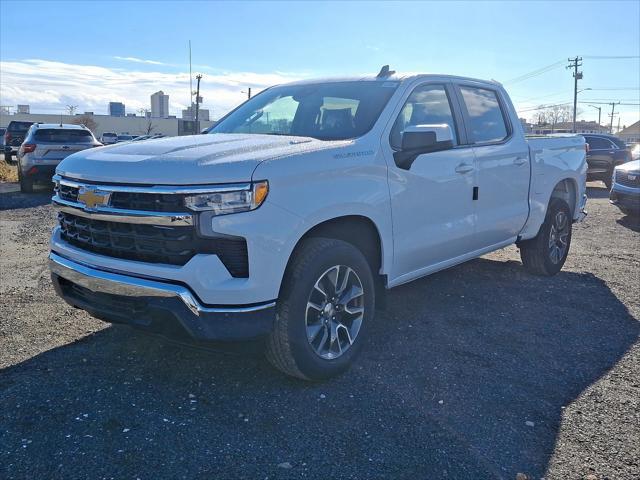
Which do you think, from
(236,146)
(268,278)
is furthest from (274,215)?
(236,146)

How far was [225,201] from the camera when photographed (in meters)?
3.00

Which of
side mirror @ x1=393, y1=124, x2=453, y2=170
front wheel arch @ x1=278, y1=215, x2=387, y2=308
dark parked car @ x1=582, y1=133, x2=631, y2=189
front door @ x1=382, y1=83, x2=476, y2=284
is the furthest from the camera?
dark parked car @ x1=582, y1=133, x2=631, y2=189

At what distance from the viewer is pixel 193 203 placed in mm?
2994

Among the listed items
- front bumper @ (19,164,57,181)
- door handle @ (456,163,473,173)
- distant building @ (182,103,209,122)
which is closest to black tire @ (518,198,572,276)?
Answer: door handle @ (456,163,473,173)

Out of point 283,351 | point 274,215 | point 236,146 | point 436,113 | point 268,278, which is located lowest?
point 283,351

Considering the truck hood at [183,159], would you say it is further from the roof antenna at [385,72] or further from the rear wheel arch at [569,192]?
the rear wheel arch at [569,192]

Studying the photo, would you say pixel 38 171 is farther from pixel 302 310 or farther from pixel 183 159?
pixel 302 310

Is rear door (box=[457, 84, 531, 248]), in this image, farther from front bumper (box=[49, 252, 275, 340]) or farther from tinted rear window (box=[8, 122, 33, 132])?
tinted rear window (box=[8, 122, 33, 132])

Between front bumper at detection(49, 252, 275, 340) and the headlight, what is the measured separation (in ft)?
1.44

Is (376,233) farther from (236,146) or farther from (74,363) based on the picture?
(74,363)

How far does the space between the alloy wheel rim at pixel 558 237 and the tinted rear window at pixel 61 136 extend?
37.0ft

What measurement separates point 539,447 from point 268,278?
66.1 inches

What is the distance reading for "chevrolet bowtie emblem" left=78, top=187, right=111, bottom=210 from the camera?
324cm

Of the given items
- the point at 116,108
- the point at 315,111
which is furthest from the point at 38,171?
the point at 116,108
